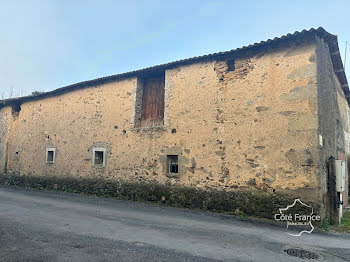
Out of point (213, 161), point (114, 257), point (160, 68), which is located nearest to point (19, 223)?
point (114, 257)

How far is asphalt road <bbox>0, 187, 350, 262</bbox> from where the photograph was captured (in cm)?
357

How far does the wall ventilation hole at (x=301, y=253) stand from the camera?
400 cm

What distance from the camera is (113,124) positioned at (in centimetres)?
1012

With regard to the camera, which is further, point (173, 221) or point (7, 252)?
point (173, 221)

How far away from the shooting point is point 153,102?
9648mm

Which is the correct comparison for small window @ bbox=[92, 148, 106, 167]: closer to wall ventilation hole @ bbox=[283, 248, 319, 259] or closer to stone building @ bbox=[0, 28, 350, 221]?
stone building @ bbox=[0, 28, 350, 221]

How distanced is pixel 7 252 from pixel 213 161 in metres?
5.55

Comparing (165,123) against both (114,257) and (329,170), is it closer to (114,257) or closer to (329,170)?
(329,170)

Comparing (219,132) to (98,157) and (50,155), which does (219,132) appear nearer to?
(98,157)
